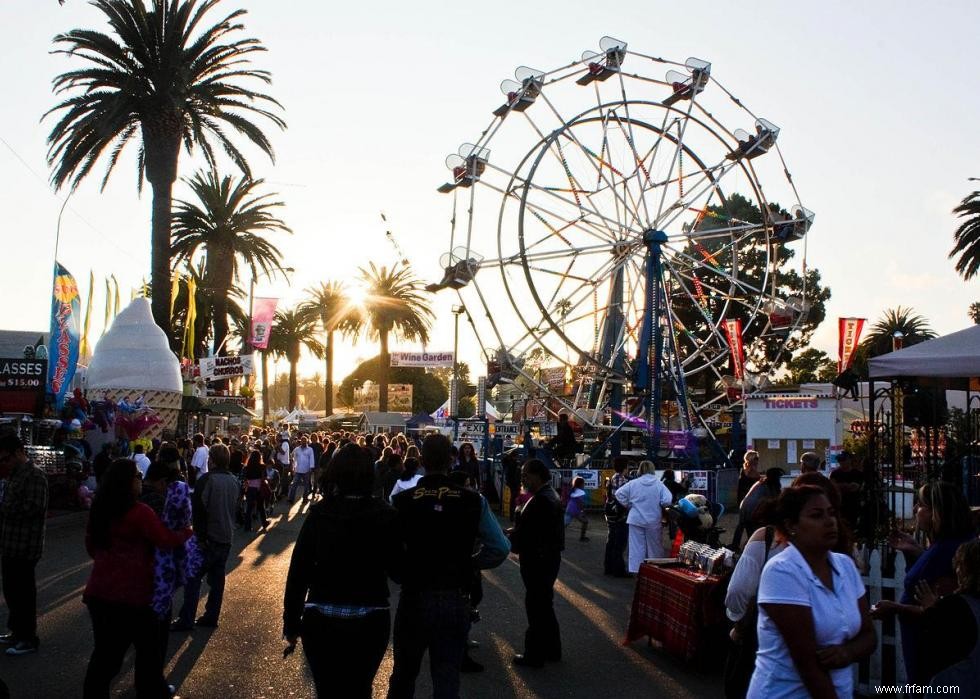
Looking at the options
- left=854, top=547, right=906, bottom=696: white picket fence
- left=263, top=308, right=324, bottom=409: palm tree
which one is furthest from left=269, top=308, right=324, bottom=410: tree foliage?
left=854, top=547, right=906, bottom=696: white picket fence

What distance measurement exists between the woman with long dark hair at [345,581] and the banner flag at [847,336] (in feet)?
86.5

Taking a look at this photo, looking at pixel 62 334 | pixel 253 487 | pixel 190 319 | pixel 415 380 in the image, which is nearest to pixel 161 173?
pixel 62 334

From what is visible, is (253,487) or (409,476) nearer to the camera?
(409,476)

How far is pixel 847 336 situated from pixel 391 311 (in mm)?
27977

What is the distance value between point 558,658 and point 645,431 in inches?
657

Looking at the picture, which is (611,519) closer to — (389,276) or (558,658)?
(558,658)

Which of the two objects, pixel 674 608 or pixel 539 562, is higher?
pixel 539 562

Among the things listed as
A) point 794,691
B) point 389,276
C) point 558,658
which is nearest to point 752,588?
point 794,691

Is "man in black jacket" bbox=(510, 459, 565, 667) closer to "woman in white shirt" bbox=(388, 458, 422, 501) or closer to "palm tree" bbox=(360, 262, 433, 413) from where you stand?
"woman in white shirt" bbox=(388, 458, 422, 501)

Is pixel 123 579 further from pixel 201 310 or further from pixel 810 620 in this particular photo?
pixel 201 310

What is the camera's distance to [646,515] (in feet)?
37.5

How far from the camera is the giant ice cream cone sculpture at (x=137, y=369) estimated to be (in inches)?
1031

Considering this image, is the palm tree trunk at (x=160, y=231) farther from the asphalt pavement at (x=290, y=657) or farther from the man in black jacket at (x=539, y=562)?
the man in black jacket at (x=539, y=562)

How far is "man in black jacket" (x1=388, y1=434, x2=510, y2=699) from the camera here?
5.17m
